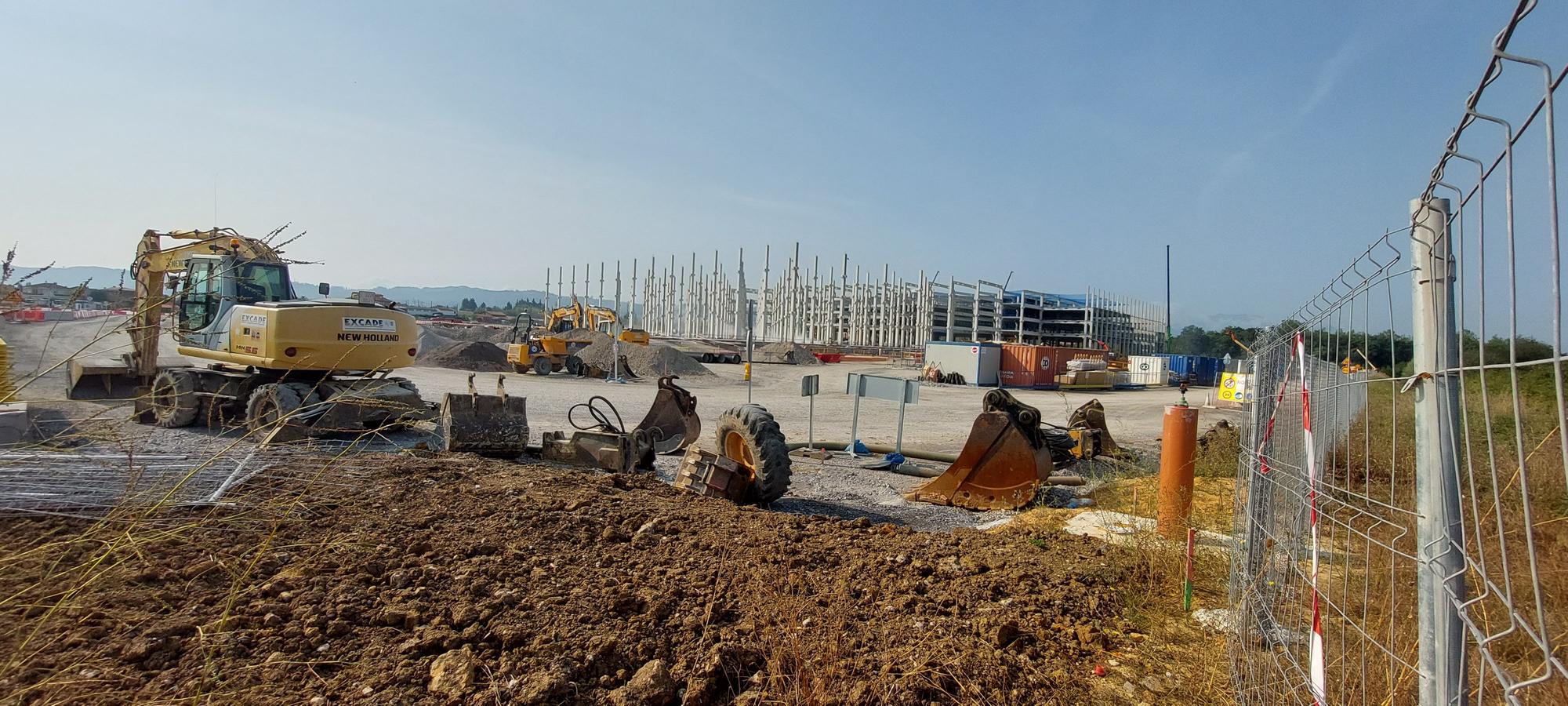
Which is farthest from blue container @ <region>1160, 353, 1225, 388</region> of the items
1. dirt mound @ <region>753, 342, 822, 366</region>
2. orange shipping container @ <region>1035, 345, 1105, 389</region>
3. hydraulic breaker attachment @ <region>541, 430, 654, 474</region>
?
hydraulic breaker attachment @ <region>541, 430, 654, 474</region>

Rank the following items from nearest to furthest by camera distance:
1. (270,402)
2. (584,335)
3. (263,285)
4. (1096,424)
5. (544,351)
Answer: (270,402)
(263,285)
(1096,424)
(544,351)
(584,335)

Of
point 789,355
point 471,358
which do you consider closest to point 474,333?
point 789,355

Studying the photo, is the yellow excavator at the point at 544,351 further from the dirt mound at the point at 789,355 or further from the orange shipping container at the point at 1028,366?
the orange shipping container at the point at 1028,366

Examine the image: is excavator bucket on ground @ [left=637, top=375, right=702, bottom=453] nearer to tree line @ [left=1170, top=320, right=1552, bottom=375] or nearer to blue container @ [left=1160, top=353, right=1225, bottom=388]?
tree line @ [left=1170, top=320, right=1552, bottom=375]

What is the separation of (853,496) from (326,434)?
20.5 ft

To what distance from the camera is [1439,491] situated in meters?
1.86

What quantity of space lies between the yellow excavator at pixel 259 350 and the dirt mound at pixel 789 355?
116 ft

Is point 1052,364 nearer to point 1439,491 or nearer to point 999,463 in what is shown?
point 999,463

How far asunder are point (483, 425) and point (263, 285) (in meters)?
4.94

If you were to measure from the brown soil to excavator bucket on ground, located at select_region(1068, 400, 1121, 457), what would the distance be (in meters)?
8.05

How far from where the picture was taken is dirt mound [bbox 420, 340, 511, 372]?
34.6 metres

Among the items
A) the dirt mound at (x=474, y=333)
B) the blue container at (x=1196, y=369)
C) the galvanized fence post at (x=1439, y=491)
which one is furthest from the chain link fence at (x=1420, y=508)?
the dirt mound at (x=474, y=333)

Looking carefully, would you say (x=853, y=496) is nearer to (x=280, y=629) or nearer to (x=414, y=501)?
(x=414, y=501)

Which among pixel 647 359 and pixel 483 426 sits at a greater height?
pixel 647 359
